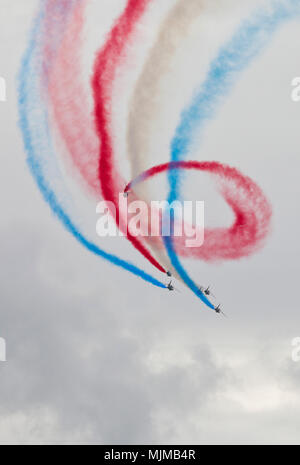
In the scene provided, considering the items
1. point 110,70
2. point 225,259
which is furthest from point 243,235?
point 110,70

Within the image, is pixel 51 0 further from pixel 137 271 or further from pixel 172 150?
pixel 137 271

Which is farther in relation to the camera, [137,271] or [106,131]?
[137,271]

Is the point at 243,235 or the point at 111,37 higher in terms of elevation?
the point at 111,37

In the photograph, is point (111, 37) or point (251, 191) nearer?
point (111, 37)

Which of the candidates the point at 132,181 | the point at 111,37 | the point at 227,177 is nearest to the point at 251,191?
the point at 227,177

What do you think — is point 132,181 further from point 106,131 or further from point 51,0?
point 51,0

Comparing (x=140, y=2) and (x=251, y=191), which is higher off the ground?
(x=140, y=2)
